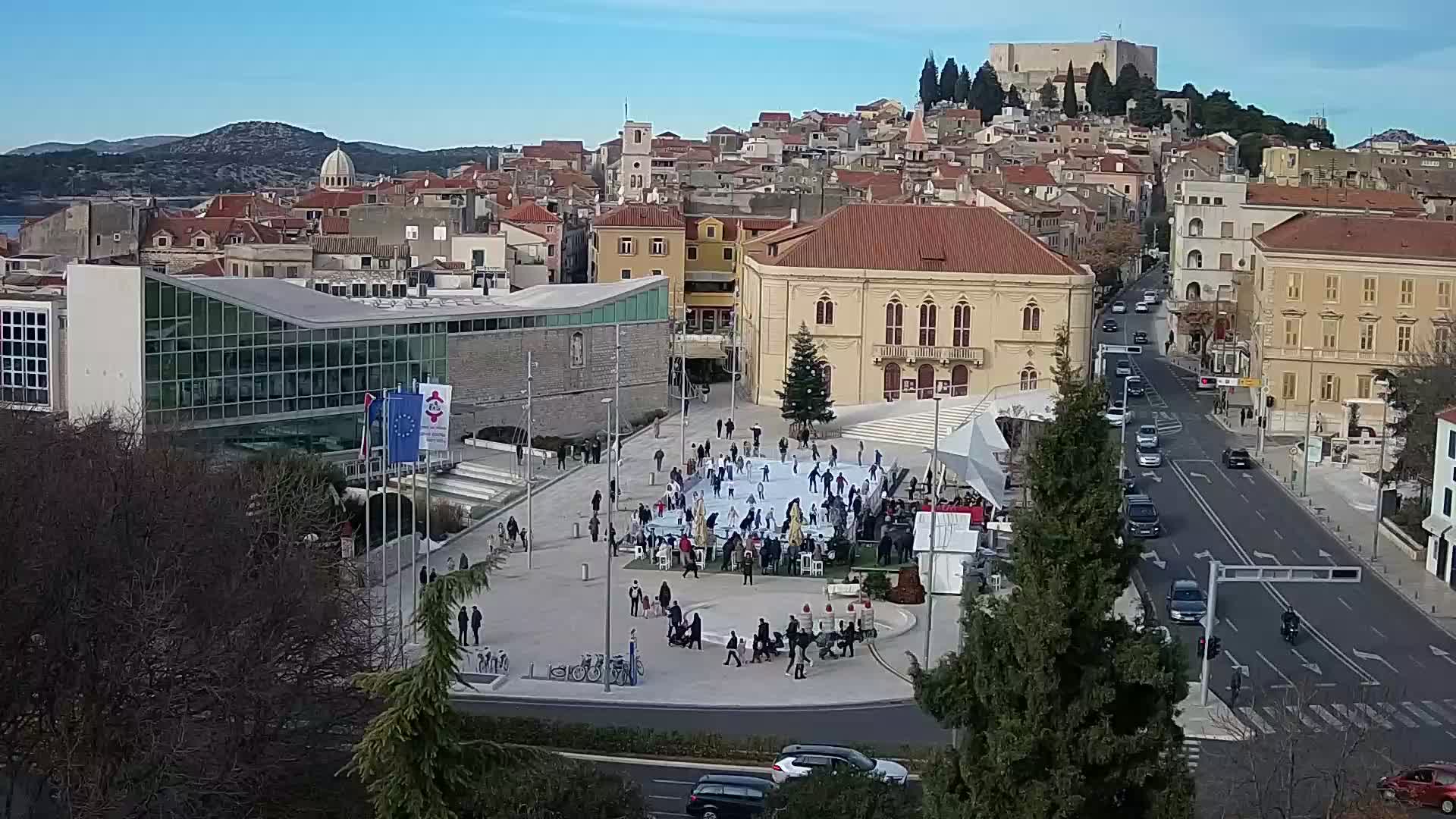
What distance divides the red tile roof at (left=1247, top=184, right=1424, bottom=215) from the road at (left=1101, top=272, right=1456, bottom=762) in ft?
80.0

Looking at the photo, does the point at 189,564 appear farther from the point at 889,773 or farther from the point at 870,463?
the point at 870,463

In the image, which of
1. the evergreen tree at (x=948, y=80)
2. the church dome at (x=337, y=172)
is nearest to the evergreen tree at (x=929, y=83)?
the evergreen tree at (x=948, y=80)

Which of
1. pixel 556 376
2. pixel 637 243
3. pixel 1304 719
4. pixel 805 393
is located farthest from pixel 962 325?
pixel 1304 719

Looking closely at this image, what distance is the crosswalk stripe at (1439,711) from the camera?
24859 mm

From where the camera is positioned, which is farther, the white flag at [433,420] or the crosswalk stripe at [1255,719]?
the white flag at [433,420]

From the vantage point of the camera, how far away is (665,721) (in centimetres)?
2450

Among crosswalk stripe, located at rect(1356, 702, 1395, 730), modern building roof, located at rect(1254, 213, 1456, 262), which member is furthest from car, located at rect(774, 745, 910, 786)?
modern building roof, located at rect(1254, 213, 1456, 262)

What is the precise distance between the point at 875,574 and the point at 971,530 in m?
1.91

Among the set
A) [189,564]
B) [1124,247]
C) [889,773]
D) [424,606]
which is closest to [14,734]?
[189,564]

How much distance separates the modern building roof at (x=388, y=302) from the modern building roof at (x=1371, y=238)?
18.9 metres

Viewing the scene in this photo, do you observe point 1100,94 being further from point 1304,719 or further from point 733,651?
point 1304,719

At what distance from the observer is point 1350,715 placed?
24.1m

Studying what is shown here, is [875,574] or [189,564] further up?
[189,564]

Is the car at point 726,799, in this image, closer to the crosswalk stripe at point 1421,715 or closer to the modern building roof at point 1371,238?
the crosswalk stripe at point 1421,715
